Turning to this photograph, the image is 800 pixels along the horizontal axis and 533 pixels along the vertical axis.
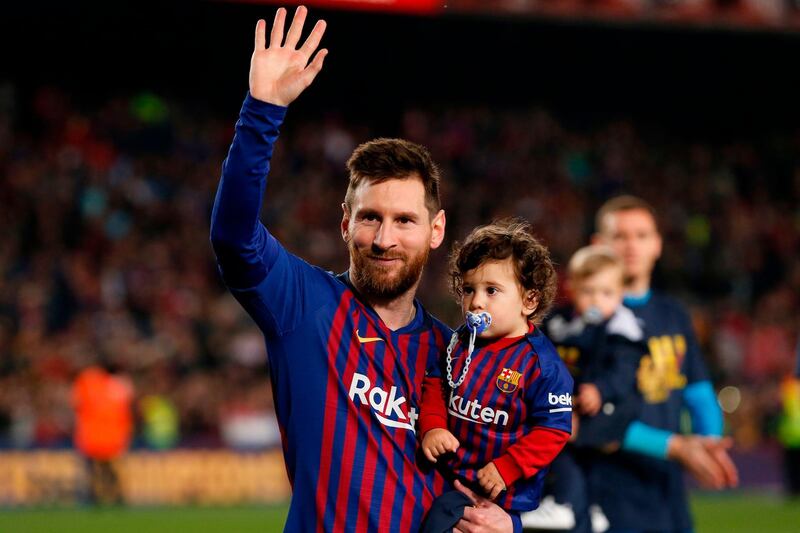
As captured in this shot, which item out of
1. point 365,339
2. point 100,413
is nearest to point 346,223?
point 365,339

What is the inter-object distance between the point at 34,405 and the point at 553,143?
1034 cm

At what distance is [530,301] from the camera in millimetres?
3615

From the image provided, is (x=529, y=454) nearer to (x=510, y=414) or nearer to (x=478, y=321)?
(x=510, y=414)

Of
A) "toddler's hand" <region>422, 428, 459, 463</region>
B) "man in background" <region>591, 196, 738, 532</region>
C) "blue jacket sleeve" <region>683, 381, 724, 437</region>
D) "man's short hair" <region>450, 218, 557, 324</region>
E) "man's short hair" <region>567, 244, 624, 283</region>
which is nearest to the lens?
"toddler's hand" <region>422, 428, 459, 463</region>

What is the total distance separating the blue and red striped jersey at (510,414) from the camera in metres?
3.41

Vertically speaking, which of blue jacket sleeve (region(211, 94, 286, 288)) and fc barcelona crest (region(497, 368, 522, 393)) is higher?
blue jacket sleeve (region(211, 94, 286, 288))

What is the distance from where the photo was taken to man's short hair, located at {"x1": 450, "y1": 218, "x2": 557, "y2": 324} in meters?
3.58

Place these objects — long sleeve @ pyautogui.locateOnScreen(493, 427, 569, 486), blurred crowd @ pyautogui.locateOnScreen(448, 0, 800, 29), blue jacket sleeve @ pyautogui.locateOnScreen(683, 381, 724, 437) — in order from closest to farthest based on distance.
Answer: long sleeve @ pyautogui.locateOnScreen(493, 427, 569, 486) → blue jacket sleeve @ pyautogui.locateOnScreen(683, 381, 724, 437) → blurred crowd @ pyautogui.locateOnScreen(448, 0, 800, 29)

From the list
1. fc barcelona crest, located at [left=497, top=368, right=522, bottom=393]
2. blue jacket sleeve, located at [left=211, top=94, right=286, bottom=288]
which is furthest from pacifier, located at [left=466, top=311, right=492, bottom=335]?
blue jacket sleeve, located at [left=211, top=94, right=286, bottom=288]

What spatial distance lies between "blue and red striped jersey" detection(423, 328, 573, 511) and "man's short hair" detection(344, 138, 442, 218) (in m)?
0.50

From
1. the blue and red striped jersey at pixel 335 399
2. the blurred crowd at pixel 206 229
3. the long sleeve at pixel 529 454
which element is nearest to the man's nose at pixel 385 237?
the blue and red striped jersey at pixel 335 399

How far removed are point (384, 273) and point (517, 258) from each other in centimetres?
45

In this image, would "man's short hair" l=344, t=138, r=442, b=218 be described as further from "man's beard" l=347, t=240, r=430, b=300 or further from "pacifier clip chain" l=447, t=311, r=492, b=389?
"pacifier clip chain" l=447, t=311, r=492, b=389

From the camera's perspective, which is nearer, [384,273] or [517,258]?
[384,273]
